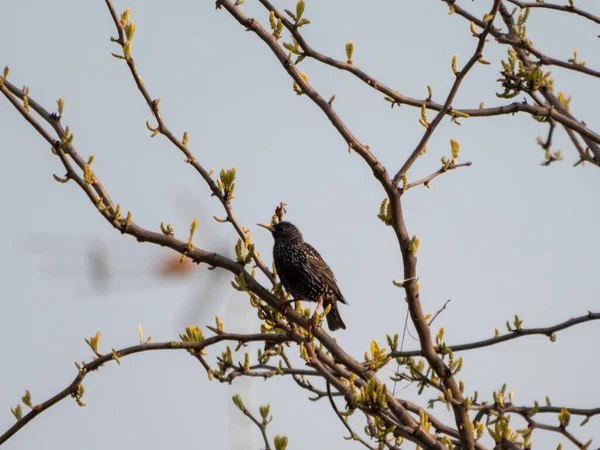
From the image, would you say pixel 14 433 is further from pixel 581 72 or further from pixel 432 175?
pixel 581 72

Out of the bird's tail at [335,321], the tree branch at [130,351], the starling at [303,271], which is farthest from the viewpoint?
the bird's tail at [335,321]

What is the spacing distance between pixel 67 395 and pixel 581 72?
383 cm

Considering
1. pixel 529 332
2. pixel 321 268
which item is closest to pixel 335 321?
pixel 321 268

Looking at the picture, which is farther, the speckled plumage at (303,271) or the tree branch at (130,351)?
the speckled plumage at (303,271)

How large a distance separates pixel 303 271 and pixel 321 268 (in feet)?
0.75

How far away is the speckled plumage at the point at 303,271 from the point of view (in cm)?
852

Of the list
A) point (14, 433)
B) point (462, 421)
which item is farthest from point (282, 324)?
point (14, 433)

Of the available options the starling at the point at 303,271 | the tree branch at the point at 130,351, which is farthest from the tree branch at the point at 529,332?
the starling at the point at 303,271

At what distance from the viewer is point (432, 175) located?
15.9 feet

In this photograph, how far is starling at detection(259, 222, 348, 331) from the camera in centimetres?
852

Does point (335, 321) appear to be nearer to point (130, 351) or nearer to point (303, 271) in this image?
point (303, 271)

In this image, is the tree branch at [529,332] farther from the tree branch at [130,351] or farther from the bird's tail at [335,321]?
the bird's tail at [335,321]

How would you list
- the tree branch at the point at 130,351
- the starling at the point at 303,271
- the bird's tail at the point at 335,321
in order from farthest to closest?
the bird's tail at the point at 335,321, the starling at the point at 303,271, the tree branch at the point at 130,351

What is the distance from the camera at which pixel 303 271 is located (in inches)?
337
